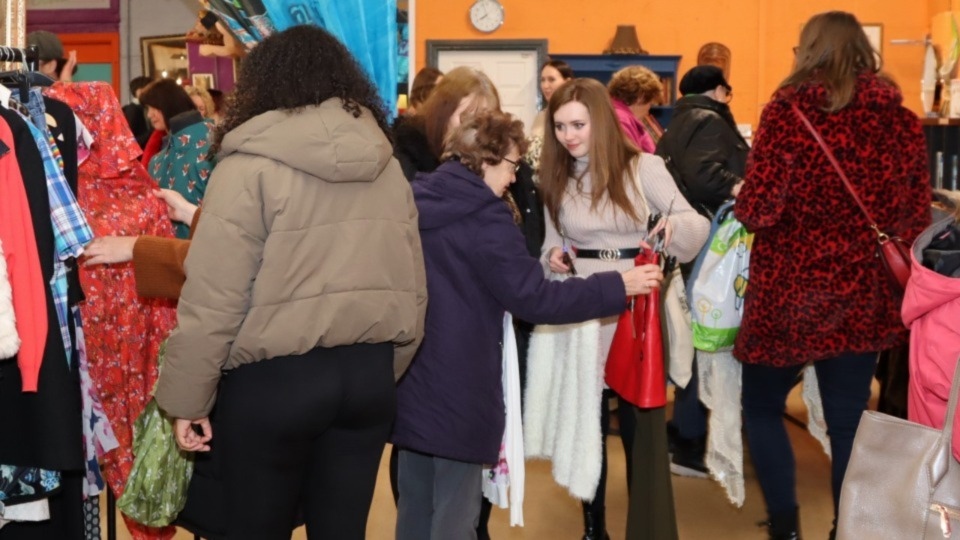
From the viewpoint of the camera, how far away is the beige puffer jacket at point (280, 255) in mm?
2299

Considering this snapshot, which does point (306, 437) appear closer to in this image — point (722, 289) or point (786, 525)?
point (722, 289)

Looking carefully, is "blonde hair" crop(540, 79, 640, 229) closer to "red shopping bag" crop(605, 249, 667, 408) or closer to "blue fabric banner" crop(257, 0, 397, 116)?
"red shopping bag" crop(605, 249, 667, 408)

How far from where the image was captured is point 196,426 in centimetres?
256

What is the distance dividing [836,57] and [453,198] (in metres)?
1.30

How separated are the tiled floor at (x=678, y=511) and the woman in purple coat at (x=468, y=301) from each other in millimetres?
1295

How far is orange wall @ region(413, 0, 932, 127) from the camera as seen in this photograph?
943 cm

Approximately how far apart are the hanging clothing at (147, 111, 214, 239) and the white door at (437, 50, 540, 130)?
590 centimetres

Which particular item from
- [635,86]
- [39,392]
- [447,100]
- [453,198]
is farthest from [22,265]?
[635,86]

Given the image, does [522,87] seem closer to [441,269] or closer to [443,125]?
[443,125]

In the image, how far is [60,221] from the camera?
2604mm

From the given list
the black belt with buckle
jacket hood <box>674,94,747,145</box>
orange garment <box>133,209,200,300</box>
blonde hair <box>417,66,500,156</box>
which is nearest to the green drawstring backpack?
orange garment <box>133,209,200,300</box>

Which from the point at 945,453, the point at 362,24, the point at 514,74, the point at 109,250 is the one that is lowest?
the point at 945,453

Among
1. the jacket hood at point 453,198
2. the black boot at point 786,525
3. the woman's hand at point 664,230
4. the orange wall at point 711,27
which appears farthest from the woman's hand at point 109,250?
the orange wall at point 711,27

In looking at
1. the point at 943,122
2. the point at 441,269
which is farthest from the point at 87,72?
the point at 441,269
